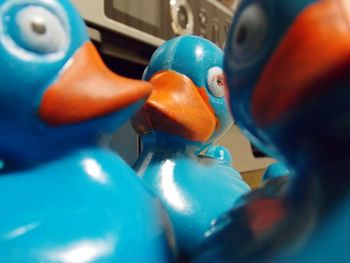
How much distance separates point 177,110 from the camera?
0.50 m

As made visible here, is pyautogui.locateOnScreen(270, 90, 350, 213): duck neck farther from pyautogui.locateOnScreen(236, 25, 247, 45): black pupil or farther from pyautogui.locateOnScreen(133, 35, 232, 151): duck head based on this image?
pyautogui.locateOnScreen(133, 35, 232, 151): duck head

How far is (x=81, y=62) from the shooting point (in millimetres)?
363

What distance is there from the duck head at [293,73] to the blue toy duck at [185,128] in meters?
0.18

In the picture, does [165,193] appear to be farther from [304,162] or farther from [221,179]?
[304,162]

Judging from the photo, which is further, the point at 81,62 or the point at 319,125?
the point at 81,62

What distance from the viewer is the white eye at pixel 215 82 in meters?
0.53

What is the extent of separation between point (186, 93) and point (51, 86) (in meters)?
0.20

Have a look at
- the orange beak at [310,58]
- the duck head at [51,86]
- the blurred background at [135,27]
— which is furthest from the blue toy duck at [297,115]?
the blurred background at [135,27]

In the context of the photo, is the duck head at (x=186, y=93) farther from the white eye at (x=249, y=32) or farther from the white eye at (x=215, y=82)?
the white eye at (x=249, y=32)

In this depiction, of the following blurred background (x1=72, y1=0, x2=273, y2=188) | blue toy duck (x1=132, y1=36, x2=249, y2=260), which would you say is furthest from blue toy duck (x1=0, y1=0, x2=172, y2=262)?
blurred background (x1=72, y1=0, x2=273, y2=188)

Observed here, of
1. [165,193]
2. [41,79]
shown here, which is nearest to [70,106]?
[41,79]

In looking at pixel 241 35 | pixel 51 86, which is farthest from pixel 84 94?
pixel 241 35

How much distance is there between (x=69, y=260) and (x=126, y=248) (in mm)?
43

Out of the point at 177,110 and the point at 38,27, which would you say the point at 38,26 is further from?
the point at 177,110
